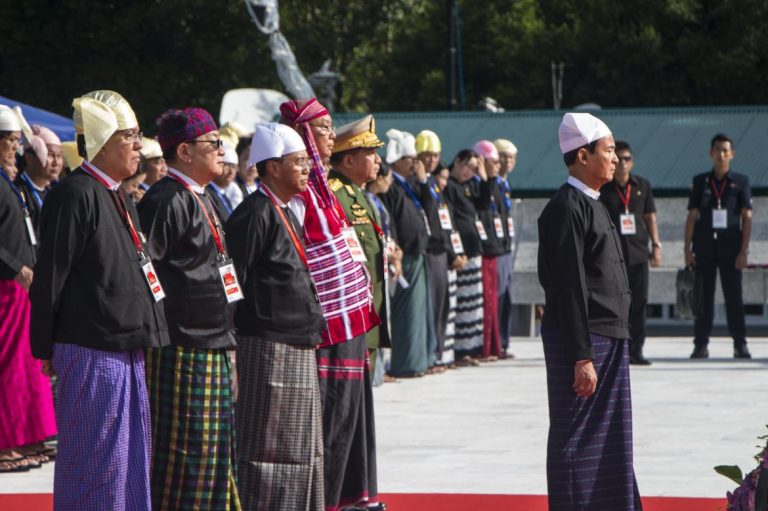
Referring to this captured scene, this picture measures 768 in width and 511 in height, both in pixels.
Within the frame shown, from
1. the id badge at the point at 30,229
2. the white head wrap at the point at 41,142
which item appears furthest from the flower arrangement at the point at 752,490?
the white head wrap at the point at 41,142

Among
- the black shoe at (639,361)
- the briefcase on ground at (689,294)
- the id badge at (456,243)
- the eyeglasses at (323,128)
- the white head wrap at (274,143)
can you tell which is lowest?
the black shoe at (639,361)

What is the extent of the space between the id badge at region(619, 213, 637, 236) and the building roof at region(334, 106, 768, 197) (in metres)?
5.98

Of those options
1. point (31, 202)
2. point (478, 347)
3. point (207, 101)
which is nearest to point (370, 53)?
point (207, 101)

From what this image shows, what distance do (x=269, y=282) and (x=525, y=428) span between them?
4464 millimetres

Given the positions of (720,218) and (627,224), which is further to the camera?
(720,218)

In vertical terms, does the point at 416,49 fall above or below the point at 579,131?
above

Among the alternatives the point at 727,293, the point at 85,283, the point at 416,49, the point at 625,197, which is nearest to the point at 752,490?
the point at 85,283

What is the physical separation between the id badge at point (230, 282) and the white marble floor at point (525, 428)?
2.18m

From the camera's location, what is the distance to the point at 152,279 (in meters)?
6.44

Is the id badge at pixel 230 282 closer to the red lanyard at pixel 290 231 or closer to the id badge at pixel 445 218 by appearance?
the red lanyard at pixel 290 231

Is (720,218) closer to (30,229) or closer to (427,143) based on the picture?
(427,143)

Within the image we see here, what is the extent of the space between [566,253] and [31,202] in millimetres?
4271

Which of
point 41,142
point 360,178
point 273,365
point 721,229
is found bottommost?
point 273,365

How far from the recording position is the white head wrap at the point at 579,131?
708cm
